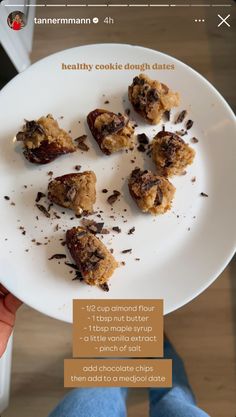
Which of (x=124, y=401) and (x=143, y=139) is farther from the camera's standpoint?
(x=124, y=401)

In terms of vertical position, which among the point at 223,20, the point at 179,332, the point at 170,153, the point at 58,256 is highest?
the point at 223,20

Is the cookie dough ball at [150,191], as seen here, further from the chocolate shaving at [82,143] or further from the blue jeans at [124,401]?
the blue jeans at [124,401]

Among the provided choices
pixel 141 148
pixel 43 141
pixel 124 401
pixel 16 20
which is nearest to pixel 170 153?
pixel 141 148

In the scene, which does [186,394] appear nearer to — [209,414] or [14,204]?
[209,414]

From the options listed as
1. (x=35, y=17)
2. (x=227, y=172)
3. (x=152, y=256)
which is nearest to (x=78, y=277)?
(x=152, y=256)

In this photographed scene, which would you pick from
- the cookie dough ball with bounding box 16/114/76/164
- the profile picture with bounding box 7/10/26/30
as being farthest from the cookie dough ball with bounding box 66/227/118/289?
the profile picture with bounding box 7/10/26/30

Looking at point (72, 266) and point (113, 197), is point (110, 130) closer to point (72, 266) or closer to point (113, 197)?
point (113, 197)

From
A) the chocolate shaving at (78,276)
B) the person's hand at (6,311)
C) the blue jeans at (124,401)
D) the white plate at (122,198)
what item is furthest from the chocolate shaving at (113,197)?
the blue jeans at (124,401)
